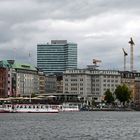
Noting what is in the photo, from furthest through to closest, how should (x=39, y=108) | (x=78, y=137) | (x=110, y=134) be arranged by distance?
1. (x=39, y=108)
2. (x=110, y=134)
3. (x=78, y=137)

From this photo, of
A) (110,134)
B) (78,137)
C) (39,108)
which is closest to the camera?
(78,137)

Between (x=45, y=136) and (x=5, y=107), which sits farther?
(x=5, y=107)

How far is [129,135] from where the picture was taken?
80250mm

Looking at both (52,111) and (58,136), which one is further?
(52,111)

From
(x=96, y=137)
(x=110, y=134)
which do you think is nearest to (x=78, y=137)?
(x=96, y=137)

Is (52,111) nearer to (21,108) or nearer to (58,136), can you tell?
(21,108)

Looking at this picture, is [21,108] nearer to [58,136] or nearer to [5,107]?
[5,107]

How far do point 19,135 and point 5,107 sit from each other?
10613 centimetres

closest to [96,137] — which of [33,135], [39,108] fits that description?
[33,135]

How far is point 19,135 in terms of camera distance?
78812 millimetres

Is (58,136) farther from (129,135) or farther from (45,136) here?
(129,135)

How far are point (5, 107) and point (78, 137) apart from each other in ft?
361

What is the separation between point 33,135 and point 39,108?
105431 millimetres

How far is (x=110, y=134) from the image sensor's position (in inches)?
3231
